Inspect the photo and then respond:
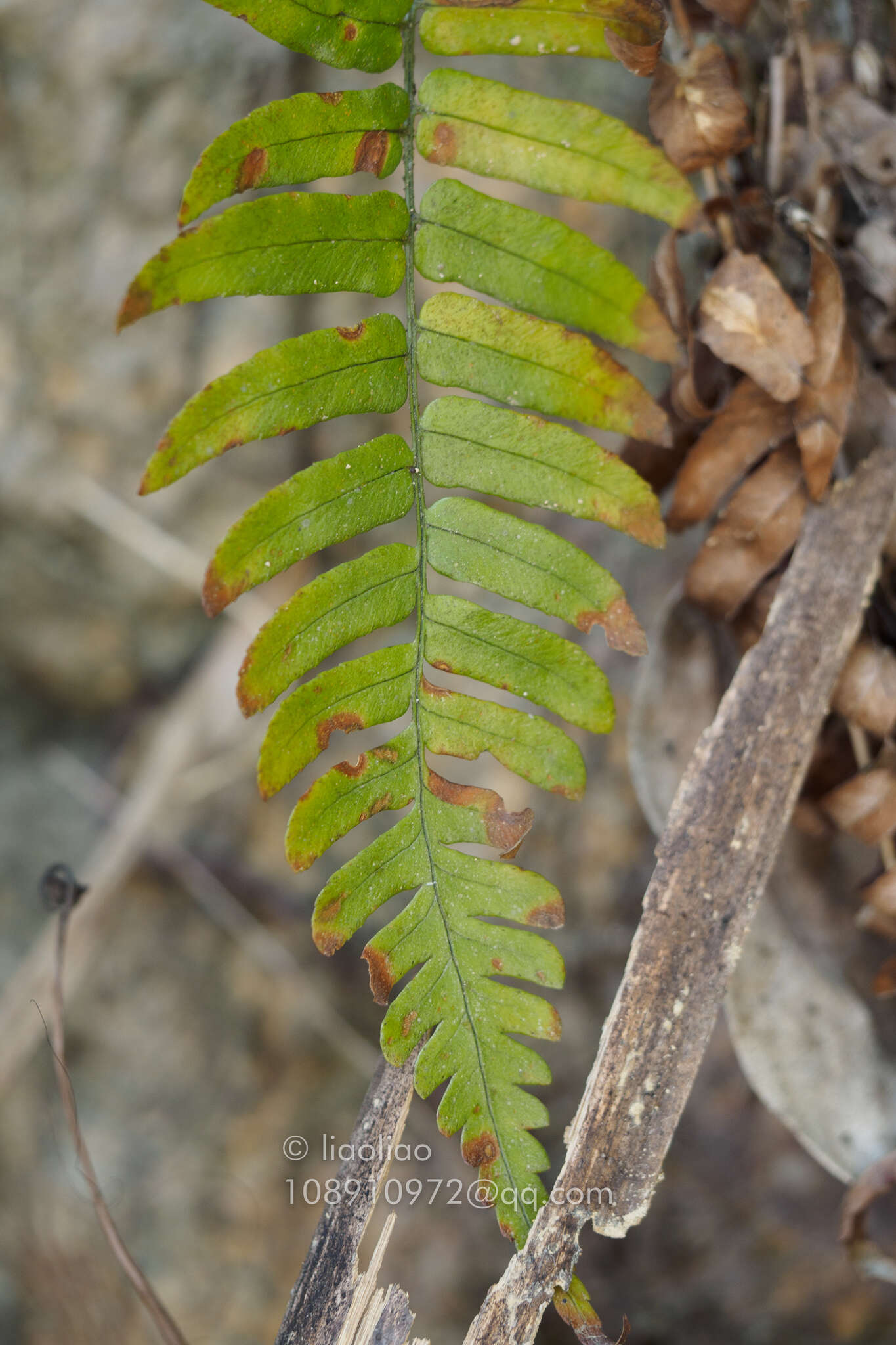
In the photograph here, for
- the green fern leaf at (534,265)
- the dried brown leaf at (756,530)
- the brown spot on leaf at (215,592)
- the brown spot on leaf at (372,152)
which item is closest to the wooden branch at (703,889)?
the dried brown leaf at (756,530)

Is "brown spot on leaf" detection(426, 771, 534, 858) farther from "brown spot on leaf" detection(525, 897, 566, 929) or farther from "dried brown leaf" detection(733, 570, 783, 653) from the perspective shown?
"dried brown leaf" detection(733, 570, 783, 653)

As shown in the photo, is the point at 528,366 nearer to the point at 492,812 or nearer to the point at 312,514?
the point at 312,514

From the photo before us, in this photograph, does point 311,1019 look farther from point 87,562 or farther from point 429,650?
point 429,650

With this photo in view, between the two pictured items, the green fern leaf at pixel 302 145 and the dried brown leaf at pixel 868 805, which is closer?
the green fern leaf at pixel 302 145

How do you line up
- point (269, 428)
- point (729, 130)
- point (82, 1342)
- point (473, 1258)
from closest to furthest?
point (269, 428) < point (729, 130) < point (82, 1342) < point (473, 1258)

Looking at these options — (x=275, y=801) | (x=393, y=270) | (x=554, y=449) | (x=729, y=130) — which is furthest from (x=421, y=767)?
(x=275, y=801)

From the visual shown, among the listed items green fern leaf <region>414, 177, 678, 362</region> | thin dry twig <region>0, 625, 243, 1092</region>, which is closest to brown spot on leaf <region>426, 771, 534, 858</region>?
green fern leaf <region>414, 177, 678, 362</region>

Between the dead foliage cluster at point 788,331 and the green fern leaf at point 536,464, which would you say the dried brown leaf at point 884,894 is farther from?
the green fern leaf at point 536,464
